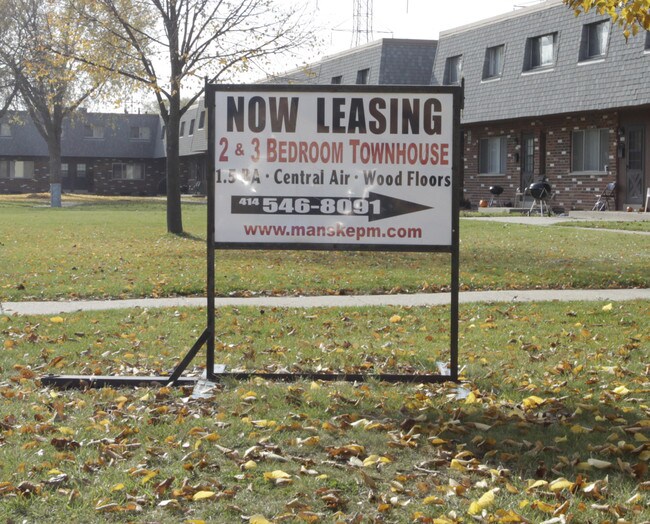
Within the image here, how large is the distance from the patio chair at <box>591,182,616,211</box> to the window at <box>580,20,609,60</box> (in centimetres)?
432

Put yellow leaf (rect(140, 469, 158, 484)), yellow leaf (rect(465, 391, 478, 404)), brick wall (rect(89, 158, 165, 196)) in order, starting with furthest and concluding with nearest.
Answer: brick wall (rect(89, 158, 165, 196)), yellow leaf (rect(465, 391, 478, 404)), yellow leaf (rect(140, 469, 158, 484))

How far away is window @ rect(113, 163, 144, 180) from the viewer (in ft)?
246

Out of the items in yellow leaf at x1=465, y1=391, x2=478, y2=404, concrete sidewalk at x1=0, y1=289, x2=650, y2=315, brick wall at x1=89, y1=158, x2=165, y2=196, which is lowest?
yellow leaf at x1=465, y1=391, x2=478, y2=404

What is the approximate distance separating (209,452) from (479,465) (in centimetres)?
151

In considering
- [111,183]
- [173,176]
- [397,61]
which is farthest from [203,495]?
[111,183]

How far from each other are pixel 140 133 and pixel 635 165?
5137 cm

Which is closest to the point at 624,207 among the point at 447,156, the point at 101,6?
the point at 101,6

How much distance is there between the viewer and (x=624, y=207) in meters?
31.7

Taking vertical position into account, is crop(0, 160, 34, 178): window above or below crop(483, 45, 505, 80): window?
below

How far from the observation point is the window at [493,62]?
3766 centimetres

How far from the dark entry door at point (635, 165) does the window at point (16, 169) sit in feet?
171

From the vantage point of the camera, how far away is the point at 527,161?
36.7 m

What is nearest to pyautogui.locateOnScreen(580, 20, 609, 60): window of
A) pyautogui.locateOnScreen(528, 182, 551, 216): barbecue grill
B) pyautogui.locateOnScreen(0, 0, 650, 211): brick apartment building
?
pyautogui.locateOnScreen(0, 0, 650, 211): brick apartment building

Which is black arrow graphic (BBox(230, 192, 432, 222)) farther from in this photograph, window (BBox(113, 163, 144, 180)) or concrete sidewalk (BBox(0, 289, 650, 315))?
window (BBox(113, 163, 144, 180))
